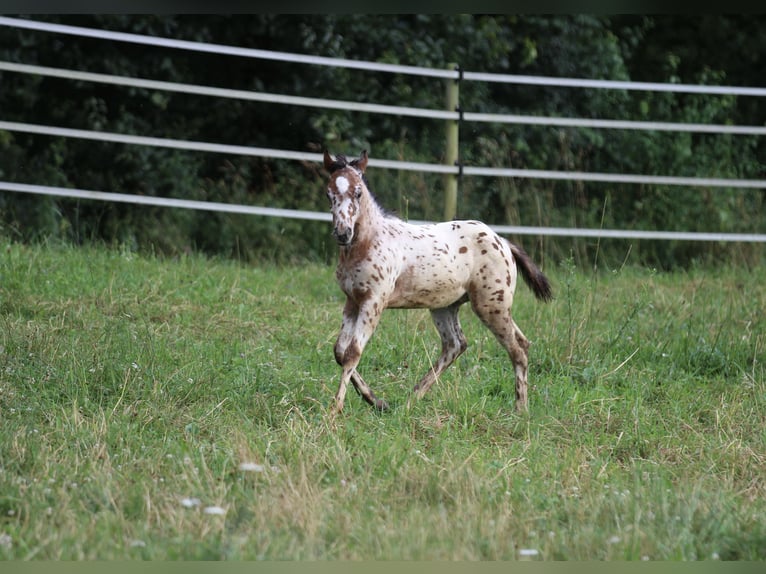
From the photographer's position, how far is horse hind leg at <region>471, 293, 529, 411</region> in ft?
18.2

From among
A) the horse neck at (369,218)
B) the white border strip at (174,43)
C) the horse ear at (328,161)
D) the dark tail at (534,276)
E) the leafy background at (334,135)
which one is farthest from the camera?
the leafy background at (334,135)

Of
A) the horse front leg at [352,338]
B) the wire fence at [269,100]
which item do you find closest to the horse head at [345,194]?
the horse front leg at [352,338]

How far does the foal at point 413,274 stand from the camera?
203 inches

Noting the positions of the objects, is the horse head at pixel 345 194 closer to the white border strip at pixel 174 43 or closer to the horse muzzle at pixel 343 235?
the horse muzzle at pixel 343 235

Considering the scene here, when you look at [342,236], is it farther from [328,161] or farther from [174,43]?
[174,43]

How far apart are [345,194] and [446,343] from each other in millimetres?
1180

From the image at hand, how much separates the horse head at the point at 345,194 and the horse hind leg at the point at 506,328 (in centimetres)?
88

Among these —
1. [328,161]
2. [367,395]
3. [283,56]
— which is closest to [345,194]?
[328,161]

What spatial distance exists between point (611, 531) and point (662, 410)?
199cm

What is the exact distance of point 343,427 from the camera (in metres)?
5.00

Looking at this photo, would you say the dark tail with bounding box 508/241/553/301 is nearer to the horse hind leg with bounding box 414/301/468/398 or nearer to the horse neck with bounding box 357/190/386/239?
the horse hind leg with bounding box 414/301/468/398

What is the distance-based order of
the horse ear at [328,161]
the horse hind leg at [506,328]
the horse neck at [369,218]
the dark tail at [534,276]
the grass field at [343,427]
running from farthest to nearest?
the dark tail at [534,276], the horse hind leg at [506,328], the horse neck at [369,218], the horse ear at [328,161], the grass field at [343,427]

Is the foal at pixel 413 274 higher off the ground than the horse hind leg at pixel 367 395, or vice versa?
the foal at pixel 413 274

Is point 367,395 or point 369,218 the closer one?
point 369,218
